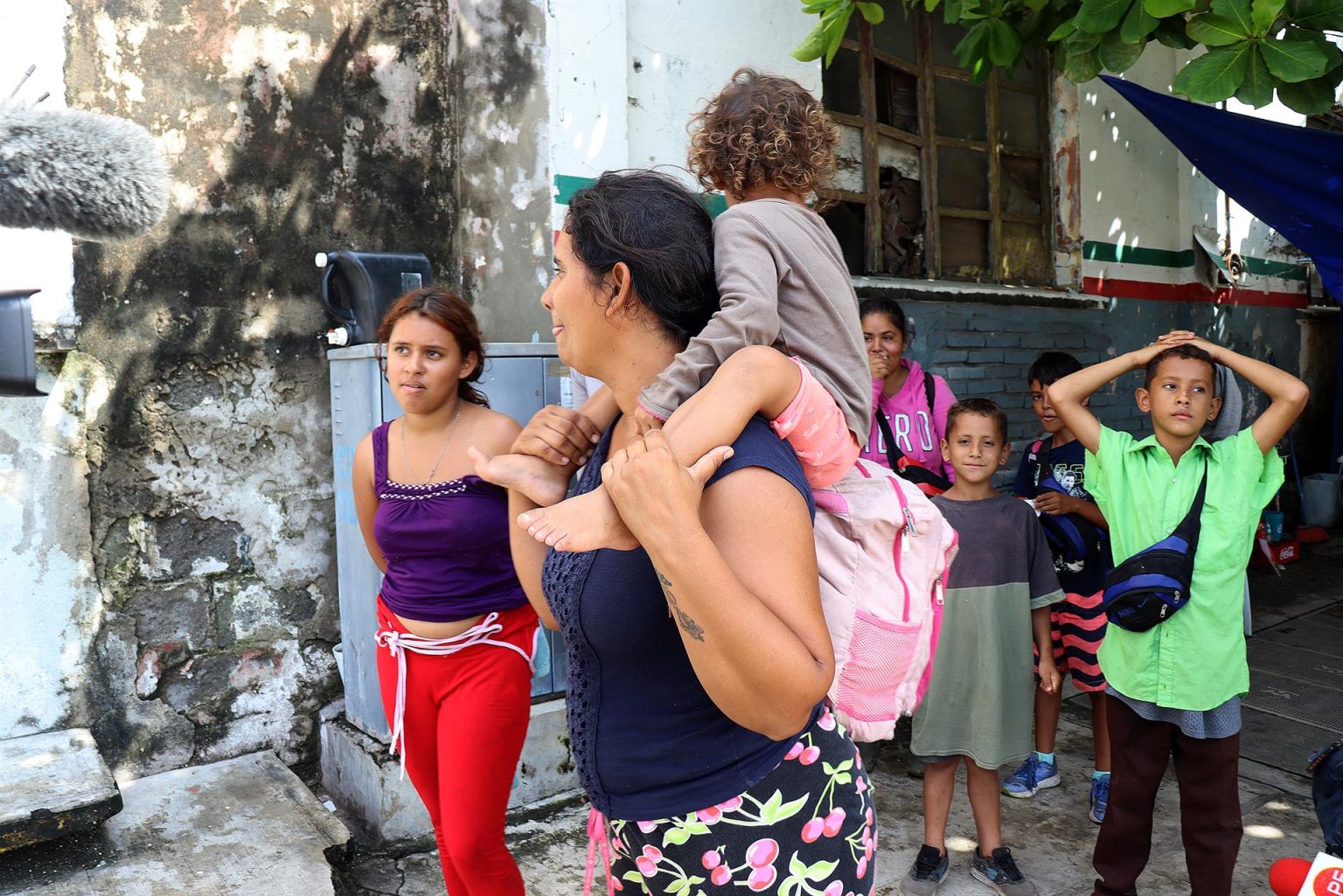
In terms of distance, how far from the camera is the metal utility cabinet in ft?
11.3

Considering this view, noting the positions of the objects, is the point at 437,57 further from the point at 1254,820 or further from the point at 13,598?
the point at 1254,820

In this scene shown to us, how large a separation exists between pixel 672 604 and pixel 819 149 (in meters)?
1.05

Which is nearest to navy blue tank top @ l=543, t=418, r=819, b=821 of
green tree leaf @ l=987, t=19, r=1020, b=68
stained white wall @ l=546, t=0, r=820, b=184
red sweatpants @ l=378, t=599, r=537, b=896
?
red sweatpants @ l=378, t=599, r=537, b=896

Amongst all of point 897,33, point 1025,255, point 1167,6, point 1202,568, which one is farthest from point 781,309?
point 1025,255

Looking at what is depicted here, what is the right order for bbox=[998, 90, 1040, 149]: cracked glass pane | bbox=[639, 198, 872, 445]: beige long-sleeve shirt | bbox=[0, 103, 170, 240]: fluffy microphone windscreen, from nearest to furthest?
bbox=[0, 103, 170, 240]: fluffy microphone windscreen, bbox=[639, 198, 872, 445]: beige long-sleeve shirt, bbox=[998, 90, 1040, 149]: cracked glass pane

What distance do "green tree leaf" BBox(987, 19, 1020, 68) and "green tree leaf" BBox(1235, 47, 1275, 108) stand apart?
1.14 m

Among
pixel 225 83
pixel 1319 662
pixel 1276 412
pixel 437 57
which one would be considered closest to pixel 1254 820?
pixel 1276 412

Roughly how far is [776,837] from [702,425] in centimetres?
60

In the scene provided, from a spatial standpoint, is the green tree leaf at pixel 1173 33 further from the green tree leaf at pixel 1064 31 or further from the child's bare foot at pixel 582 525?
the child's bare foot at pixel 582 525

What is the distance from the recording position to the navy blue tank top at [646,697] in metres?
1.32

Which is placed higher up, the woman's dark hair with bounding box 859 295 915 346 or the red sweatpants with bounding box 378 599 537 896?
the woman's dark hair with bounding box 859 295 915 346

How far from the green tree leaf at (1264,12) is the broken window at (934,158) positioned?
233 centimetres

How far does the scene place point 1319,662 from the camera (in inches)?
211

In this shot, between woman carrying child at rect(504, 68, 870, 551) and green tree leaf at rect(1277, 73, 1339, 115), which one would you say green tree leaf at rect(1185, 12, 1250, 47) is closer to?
green tree leaf at rect(1277, 73, 1339, 115)
